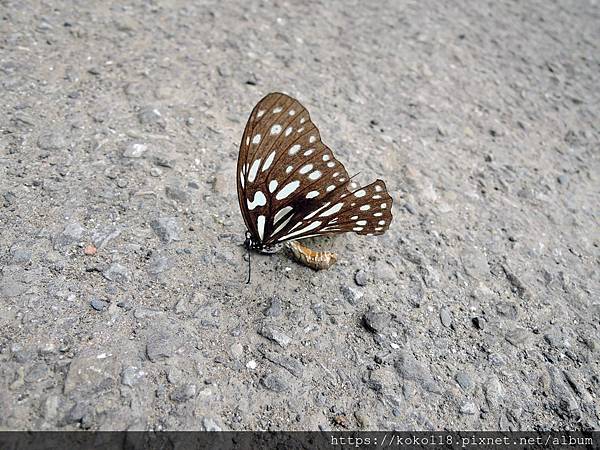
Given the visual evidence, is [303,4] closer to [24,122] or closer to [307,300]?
[24,122]

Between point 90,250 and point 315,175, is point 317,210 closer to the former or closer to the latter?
point 315,175

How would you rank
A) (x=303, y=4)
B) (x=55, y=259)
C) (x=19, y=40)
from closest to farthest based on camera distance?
(x=55, y=259) → (x=19, y=40) → (x=303, y=4)

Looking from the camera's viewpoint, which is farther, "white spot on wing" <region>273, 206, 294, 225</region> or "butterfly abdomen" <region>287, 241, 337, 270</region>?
"butterfly abdomen" <region>287, 241, 337, 270</region>

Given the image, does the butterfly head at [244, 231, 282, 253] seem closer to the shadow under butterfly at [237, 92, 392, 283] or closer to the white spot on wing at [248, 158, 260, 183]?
the shadow under butterfly at [237, 92, 392, 283]

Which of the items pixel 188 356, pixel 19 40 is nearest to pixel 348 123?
pixel 188 356

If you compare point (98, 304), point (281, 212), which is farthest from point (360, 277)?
point (98, 304)

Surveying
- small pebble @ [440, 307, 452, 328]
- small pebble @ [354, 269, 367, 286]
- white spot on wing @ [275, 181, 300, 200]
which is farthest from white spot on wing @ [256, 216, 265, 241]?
small pebble @ [440, 307, 452, 328]
